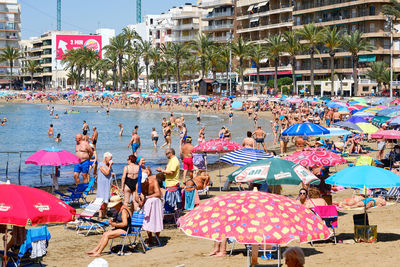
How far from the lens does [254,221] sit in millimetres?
6609

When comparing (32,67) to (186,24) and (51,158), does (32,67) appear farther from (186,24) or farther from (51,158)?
(51,158)

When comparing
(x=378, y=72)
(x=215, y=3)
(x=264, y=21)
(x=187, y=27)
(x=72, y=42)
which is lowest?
(x=378, y=72)

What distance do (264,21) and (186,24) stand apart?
23.9 m

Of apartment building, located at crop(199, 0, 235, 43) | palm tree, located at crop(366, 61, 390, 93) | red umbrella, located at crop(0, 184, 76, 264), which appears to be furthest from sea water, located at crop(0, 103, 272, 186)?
apartment building, located at crop(199, 0, 235, 43)

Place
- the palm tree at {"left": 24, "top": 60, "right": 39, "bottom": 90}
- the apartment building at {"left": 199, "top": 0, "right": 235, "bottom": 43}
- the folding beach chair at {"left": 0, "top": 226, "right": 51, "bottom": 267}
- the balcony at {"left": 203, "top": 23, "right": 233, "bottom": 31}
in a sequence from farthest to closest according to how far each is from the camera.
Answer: the palm tree at {"left": 24, "top": 60, "right": 39, "bottom": 90} < the apartment building at {"left": 199, "top": 0, "right": 235, "bottom": 43} < the balcony at {"left": 203, "top": 23, "right": 233, "bottom": 31} < the folding beach chair at {"left": 0, "top": 226, "right": 51, "bottom": 267}

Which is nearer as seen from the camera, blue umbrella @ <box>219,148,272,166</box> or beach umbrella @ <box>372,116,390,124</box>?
blue umbrella @ <box>219,148,272,166</box>

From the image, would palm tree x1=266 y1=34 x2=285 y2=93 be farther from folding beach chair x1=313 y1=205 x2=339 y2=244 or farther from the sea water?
folding beach chair x1=313 y1=205 x2=339 y2=244

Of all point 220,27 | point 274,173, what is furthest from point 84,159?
point 220,27

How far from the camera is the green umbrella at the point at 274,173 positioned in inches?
389

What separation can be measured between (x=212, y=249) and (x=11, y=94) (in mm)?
107297

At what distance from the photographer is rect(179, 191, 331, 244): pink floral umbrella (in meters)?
6.52

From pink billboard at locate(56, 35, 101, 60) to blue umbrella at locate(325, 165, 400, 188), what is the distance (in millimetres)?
134634

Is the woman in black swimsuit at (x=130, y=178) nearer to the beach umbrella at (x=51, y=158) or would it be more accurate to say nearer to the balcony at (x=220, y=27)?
the beach umbrella at (x=51, y=158)

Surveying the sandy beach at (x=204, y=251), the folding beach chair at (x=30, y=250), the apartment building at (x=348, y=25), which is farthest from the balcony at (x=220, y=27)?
the folding beach chair at (x=30, y=250)
